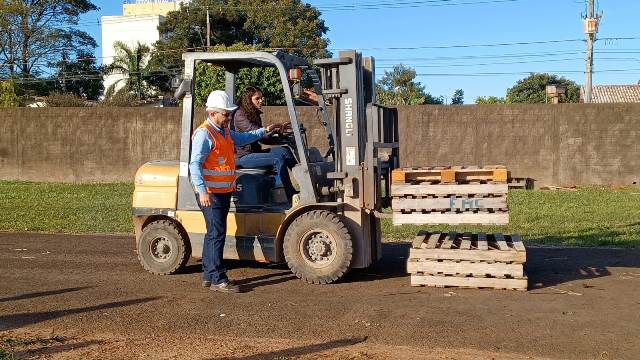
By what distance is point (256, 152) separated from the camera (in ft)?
→ 28.1

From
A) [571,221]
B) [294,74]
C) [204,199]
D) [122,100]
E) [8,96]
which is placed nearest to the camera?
[204,199]

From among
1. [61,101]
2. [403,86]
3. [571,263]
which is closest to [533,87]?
[403,86]

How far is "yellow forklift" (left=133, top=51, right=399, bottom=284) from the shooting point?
7882 millimetres

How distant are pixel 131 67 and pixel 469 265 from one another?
43061 millimetres

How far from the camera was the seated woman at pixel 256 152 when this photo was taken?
27.1 feet

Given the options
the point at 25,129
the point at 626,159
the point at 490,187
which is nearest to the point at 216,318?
the point at 490,187

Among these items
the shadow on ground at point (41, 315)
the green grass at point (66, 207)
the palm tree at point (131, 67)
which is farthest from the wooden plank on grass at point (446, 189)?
the palm tree at point (131, 67)

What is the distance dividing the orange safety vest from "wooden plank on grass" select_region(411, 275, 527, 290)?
2.31 metres

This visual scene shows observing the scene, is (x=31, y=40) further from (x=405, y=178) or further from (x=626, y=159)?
(x=405, y=178)

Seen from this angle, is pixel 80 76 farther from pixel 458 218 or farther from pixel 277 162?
pixel 458 218

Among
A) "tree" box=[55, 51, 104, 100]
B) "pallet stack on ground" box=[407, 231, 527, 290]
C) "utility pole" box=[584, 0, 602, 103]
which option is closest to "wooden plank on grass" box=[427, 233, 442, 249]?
"pallet stack on ground" box=[407, 231, 527, 290]

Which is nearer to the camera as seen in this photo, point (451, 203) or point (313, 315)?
point (313, 315)

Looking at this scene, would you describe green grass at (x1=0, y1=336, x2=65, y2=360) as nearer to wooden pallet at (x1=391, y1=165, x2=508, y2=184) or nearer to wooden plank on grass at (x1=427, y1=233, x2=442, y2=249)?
wooden pallet at (x1=391, y1=165, x2=508, y2=184)

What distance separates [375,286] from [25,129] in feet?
Answer: 60.7
